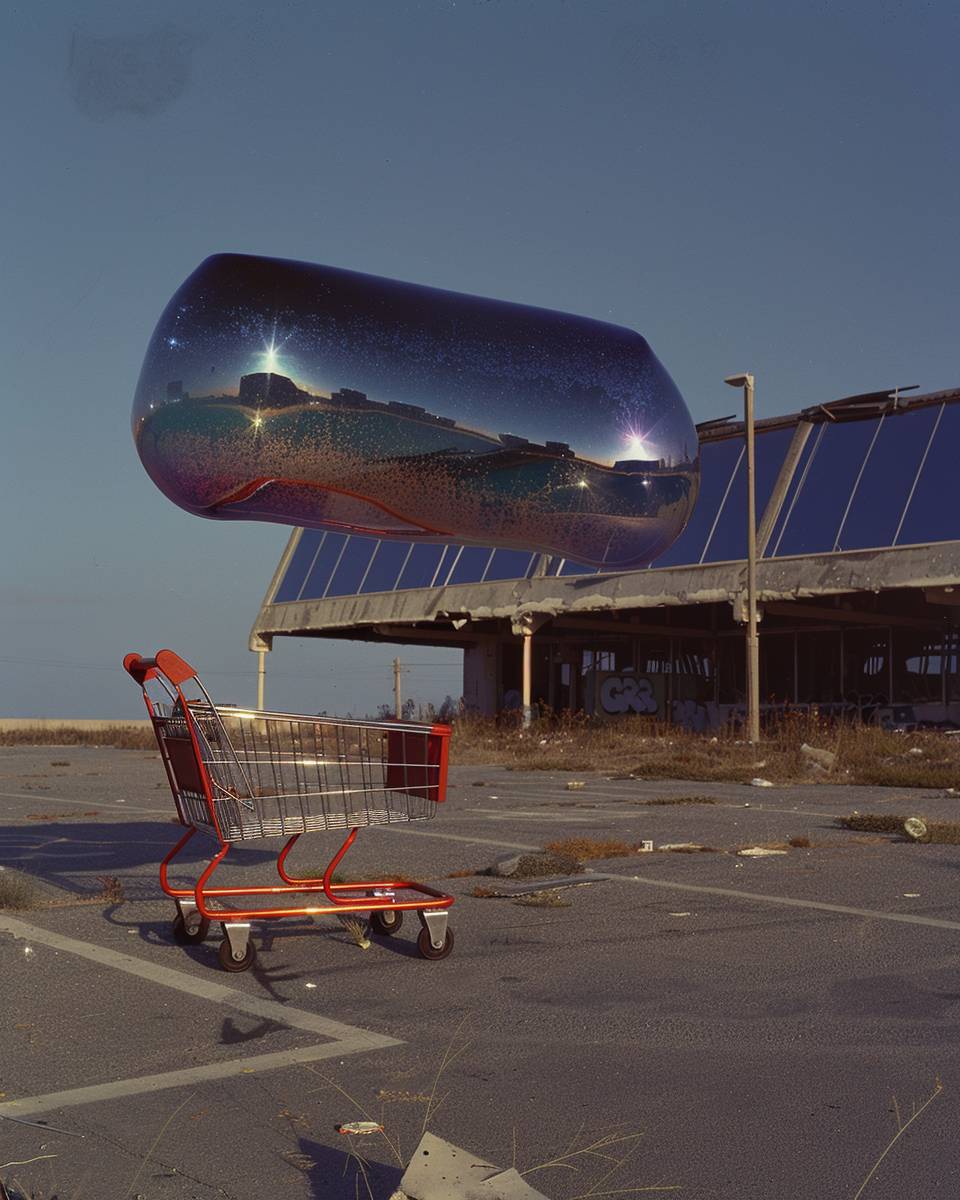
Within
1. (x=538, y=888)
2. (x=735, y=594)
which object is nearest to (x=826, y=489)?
(x=735, y=594)

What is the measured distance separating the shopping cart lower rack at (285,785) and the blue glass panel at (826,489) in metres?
20.6

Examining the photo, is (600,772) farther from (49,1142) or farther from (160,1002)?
(49,1142)

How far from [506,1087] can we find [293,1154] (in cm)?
86

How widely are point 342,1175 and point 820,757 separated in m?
17.4

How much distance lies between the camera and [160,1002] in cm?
527

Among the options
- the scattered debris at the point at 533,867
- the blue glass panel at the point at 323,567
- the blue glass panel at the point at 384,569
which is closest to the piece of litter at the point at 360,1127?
the scattered debris at the point at 533,867

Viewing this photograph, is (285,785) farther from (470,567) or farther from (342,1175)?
(470,567)

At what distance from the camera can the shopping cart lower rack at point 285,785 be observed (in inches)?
233

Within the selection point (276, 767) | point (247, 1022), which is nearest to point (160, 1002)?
point (247, 1022)

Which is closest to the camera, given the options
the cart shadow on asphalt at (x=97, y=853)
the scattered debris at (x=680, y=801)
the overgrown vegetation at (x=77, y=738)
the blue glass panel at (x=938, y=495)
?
the cart shadow on asphalt at (x=97, y=853)

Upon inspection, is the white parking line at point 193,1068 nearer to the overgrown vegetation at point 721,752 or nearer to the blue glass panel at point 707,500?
the overgrown vegetation at point 721,752

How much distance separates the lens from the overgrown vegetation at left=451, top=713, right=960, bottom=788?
61.2ft

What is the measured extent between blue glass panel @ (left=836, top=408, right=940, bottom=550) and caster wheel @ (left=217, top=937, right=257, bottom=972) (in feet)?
→ 67.8

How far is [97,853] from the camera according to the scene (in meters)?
9.82
